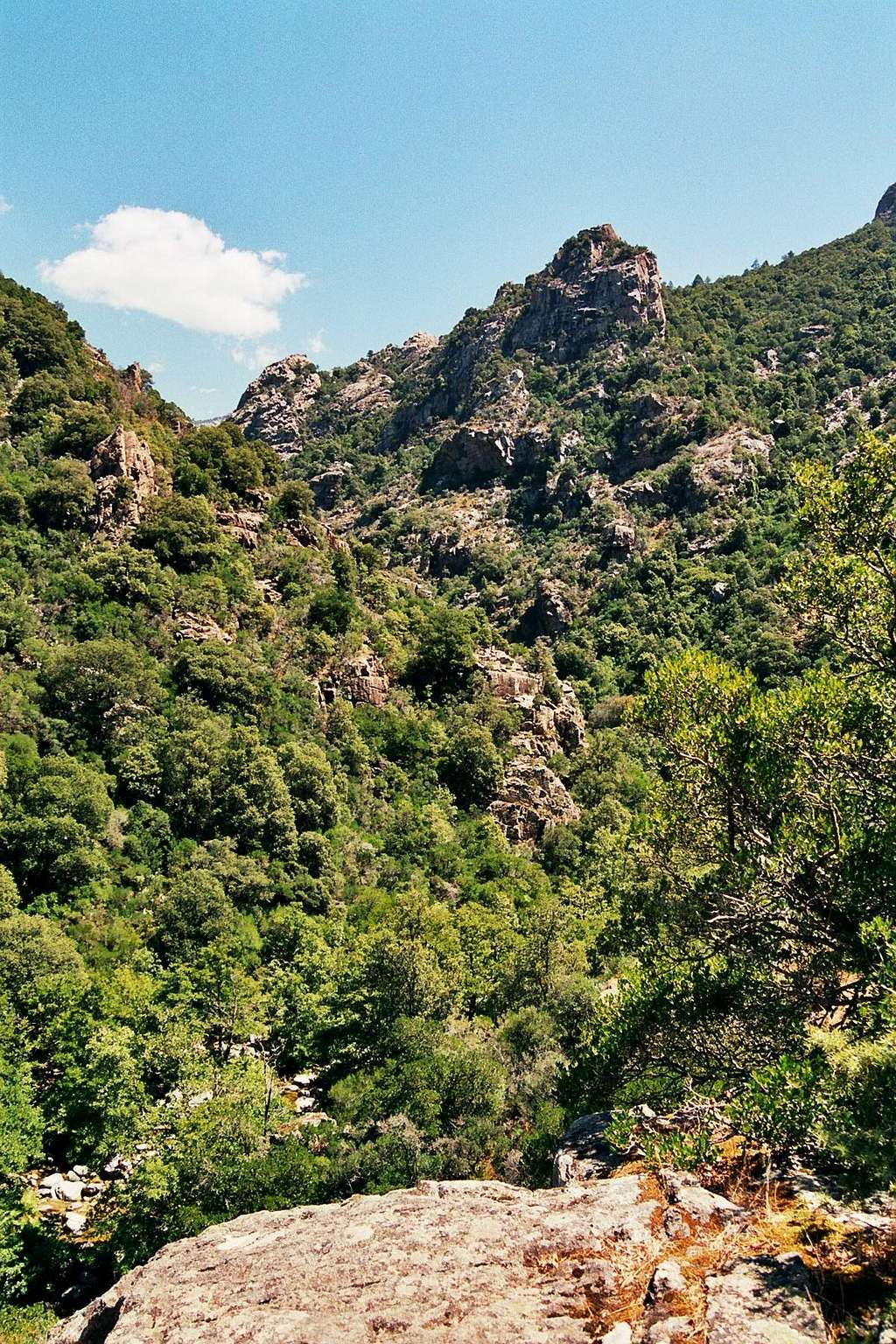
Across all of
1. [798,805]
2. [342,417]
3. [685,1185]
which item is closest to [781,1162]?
[685,1185]

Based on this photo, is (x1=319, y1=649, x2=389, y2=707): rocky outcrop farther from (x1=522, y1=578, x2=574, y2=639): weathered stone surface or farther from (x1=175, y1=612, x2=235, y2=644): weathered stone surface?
(x1=522, y1=578, x2=574, y2=639): weathered stone surface

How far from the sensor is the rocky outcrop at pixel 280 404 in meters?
180

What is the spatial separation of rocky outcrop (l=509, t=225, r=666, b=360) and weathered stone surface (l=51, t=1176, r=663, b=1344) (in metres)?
156

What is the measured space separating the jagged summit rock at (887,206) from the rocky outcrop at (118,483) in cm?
18028

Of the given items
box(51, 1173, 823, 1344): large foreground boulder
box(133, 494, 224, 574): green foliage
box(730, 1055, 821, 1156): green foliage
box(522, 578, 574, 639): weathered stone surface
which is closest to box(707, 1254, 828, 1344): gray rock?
box(51, 1173, 823, 1344): large foreground boulder

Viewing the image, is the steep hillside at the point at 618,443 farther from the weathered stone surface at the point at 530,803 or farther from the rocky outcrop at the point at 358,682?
the rocky outcrop at the point at 358,682

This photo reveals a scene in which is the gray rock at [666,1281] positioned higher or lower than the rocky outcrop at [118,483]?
lower

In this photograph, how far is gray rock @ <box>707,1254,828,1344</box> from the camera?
495cm

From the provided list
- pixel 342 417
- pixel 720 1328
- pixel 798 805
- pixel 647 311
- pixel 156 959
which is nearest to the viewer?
pixel 720 1328

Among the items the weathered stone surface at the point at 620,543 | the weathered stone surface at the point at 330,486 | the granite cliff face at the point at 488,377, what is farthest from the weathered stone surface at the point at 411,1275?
the weathered stone surface at the point at 330,486

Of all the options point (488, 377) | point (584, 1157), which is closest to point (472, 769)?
point (584, 1157)

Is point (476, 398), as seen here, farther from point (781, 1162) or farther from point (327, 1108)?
point (781, 1162)

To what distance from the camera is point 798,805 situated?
10.1m

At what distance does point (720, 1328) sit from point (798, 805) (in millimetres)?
6407
